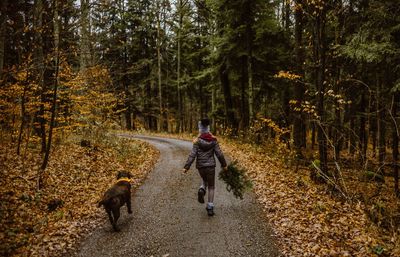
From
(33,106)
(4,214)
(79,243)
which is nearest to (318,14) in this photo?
(79,243)

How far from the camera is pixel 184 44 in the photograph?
33125 mm

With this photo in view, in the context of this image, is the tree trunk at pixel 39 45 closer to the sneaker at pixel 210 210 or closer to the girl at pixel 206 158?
the girl at pixel 206 158

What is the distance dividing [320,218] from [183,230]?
3.36 m

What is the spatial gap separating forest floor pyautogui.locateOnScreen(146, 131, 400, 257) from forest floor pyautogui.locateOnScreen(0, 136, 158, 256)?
460 cm

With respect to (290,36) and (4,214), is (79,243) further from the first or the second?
(290,36)

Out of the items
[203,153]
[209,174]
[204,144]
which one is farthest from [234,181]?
[204,144]

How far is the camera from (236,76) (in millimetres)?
22406

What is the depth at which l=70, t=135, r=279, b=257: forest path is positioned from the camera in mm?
6941

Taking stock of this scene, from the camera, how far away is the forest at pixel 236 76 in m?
10.9

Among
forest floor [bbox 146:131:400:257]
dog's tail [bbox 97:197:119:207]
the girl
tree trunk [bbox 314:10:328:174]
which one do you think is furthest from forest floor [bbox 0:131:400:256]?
the girl

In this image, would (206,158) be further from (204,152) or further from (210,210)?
(210,210)

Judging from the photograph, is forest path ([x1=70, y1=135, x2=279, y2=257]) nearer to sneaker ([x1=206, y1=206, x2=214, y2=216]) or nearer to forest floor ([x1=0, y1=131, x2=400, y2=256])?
sneaker ([x1=206, y1=206, x2=214, y2=216])

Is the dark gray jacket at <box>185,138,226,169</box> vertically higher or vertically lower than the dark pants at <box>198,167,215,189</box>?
higher

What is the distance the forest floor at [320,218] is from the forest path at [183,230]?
48cm
